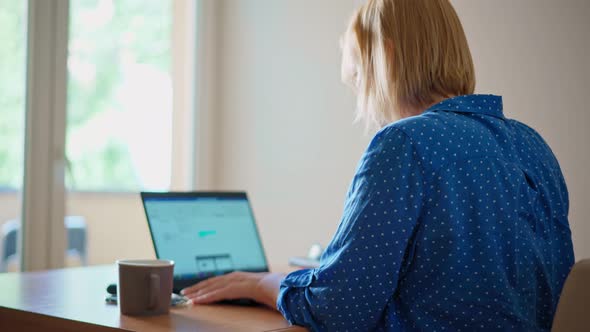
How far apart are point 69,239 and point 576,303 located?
1993 millimetres

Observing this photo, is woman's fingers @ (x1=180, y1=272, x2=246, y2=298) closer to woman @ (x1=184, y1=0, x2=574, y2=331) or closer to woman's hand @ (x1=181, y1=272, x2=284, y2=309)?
woman's hand @ (x1=181, y1=272, x2=284, y2=309)

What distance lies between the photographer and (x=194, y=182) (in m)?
3.03

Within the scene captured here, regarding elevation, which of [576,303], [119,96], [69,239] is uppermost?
[119,96]

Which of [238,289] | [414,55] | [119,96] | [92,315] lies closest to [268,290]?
[238,289]

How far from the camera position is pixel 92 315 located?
1215mm

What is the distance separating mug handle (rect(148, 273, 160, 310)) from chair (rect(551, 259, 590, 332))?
66cm

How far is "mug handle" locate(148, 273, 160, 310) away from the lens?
4.05ft

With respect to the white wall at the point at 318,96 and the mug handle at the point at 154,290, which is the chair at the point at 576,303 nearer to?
the mug handle at the point at 154,290

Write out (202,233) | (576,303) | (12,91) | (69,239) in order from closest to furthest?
(576,303) < (202,233) < (12,91) < (69,239)

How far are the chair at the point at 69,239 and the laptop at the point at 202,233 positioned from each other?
3.31 ft

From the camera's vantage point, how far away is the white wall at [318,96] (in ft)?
6.86

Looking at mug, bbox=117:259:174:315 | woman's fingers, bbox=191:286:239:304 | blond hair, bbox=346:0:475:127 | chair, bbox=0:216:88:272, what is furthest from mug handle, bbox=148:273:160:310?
chair, bbox=0:216:88:272

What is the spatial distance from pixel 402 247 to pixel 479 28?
142 cm

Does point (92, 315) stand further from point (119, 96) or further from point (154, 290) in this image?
point (119, 96)
